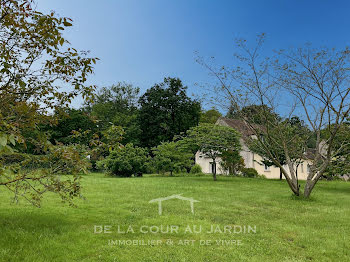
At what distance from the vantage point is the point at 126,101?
149 ft

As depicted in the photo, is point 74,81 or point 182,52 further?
point 182,52

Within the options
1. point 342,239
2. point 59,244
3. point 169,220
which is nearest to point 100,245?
point 59,244

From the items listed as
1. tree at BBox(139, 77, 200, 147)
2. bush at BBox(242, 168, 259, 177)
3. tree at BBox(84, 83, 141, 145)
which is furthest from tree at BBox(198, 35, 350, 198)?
tree at BBox(84, 83, 141, 145)

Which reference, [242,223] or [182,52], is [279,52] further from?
[242,223]

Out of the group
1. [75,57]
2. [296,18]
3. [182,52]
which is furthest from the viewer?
[182,52]

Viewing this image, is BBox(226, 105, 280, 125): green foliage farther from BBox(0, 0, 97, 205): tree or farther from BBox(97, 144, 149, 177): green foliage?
BBox(97, 144, 149, 177): green foliage

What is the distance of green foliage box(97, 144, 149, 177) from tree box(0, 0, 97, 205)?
52.8ft

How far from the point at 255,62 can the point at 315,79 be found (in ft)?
7.86

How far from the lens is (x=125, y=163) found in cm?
2114

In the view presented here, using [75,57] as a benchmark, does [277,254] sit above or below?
below

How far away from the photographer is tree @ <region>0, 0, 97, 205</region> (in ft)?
12.9

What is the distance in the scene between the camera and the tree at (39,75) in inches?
155

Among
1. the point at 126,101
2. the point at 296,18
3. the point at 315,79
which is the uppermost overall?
the point at 126,101

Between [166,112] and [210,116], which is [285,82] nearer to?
[166,112]
